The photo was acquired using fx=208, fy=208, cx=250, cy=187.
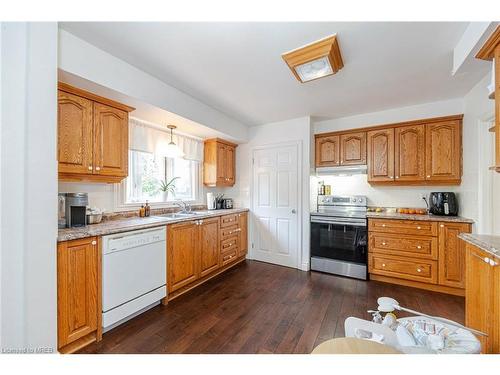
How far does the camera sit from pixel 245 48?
1750 mm

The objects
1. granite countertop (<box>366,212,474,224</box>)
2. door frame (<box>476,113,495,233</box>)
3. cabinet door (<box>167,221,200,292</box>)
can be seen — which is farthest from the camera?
granite countertop (<box>366,212,474,224</box>)

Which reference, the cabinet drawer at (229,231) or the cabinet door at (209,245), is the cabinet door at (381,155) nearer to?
the cabinet drawer at (229,231)

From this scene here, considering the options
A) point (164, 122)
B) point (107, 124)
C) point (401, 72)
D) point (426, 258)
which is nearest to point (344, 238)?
point (426, 258)

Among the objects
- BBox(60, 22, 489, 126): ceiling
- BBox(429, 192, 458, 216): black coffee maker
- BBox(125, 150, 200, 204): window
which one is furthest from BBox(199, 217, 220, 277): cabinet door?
BBox(429, 192, 458, 216): black coffee maker

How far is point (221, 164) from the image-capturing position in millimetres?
3697

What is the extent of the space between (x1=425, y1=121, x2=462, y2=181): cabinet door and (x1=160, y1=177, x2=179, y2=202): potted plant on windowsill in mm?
3617

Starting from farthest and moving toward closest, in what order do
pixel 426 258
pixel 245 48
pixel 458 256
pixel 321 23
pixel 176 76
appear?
pixel 426 258
pixel 458 256
pixel 176 76
pixel 245 48
pixel 321 23

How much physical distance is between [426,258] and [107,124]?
397 centimetres

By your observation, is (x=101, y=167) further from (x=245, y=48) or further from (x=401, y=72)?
(x=401, y=72)

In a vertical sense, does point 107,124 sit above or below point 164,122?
below

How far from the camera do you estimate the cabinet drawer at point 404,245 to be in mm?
2605

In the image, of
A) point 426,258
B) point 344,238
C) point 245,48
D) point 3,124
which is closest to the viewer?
point 3,124

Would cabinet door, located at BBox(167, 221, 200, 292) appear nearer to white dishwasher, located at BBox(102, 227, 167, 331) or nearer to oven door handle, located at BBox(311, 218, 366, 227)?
white dishwasher, located at BBox(102, 227, 167, 331)

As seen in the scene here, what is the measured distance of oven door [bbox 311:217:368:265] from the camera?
2.95 m
